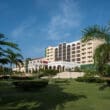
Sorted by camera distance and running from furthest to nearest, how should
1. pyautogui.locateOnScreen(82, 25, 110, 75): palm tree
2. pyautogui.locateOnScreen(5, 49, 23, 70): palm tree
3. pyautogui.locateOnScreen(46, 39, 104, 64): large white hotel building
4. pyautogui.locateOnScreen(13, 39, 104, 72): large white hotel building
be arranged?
pyautogui.locateOnScreen(46, 39, 104, 64): large white hotel building → pyautogui.locateOnScreen(13, 39, 104, 72): large white hotel building → pyautogui.locateOnScreen(82, 25, 110, 75): palm tree → pyautogui.locateOnScreen(5, 49, 23, 70): palm tree

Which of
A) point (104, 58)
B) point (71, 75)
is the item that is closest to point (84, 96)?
point (104, 58)

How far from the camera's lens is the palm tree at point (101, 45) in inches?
791

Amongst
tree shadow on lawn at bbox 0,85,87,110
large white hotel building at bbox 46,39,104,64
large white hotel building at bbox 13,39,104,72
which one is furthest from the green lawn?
large white hotel building at bbox 46,39,104,64

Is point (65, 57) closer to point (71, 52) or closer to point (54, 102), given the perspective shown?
point (71, 52)

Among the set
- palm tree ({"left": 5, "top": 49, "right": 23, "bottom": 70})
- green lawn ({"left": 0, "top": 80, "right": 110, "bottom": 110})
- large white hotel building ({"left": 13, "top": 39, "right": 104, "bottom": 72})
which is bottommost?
green lawn ({"left": 0, "top": 80, "right": 110, "bottom": 110})

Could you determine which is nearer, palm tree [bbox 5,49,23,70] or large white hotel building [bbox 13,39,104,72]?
palm tree [bbox 5,49,23,70]

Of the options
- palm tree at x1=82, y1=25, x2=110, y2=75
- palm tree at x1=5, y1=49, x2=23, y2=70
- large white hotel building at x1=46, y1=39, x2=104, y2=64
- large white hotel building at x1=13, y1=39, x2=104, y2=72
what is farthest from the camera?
large white hotel building at x1=46, y1=39, x2=104, y2=64

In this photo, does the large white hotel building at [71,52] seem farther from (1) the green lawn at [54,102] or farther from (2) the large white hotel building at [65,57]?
(1) the green lawn at [54,102]

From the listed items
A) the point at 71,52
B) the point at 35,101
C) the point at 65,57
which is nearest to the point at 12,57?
the point at 35,101

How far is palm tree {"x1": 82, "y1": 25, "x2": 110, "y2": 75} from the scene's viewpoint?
20.1 metres

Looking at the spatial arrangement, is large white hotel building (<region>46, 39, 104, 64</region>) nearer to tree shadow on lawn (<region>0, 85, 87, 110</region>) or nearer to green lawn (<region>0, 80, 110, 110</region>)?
green lawn (<region>0, 80, 110, 110</region>)

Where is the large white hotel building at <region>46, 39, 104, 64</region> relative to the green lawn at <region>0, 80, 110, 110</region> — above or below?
above

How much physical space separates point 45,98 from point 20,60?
316cm

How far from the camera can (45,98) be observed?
17656 mm
